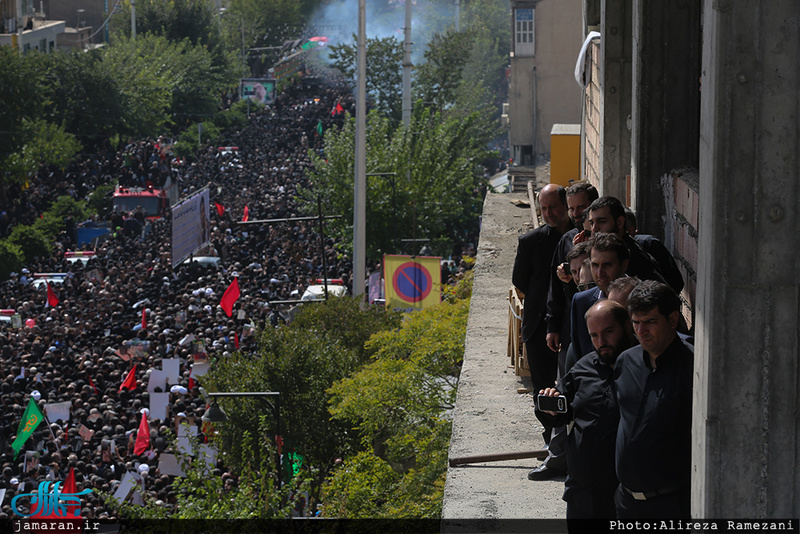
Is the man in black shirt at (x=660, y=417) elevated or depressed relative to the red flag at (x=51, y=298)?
elevated

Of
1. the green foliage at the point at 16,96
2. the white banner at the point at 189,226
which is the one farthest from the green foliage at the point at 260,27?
the white banner at the point at 189,226

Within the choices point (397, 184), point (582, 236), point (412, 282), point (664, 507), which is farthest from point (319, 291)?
point (664, 507)

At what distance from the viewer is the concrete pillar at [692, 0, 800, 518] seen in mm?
3910

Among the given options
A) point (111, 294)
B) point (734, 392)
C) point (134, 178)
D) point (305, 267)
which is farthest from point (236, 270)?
point (734, 392)

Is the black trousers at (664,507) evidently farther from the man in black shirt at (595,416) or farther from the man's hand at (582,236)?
the man's hand at (582,236)

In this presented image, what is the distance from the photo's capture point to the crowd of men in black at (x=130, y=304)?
17203 millimetres

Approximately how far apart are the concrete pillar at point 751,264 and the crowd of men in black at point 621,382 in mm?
302

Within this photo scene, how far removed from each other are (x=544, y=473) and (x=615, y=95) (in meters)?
3.86

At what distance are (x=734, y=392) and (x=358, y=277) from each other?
18.6 meters

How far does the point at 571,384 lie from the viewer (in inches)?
202

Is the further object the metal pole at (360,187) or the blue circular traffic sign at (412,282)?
the metal pole at (360,187)

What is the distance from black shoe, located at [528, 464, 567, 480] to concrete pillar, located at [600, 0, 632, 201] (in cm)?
342

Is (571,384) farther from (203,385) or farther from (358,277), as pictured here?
(358,277)

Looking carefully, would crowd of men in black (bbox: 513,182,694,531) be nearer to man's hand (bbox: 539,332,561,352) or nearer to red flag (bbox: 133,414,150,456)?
man's hand (bbox: 539,332,561,352)
